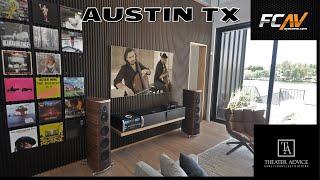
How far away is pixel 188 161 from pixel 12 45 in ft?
7.23

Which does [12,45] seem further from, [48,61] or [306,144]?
[306,144]

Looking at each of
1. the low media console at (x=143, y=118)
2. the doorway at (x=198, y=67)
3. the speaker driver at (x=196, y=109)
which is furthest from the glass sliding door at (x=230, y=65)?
the low media console at (x=143, y=118)

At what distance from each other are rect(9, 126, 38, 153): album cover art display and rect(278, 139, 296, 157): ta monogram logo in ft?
8.69

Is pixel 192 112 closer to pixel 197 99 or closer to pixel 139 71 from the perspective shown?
pixel 197 99

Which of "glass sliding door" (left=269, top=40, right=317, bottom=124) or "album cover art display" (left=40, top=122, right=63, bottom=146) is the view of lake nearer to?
"glass sliding door" (left=269, top=40, right=317, bottom=124)

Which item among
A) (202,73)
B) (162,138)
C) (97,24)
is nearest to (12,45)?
(97,24)

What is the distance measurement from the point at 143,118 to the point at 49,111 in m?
1.29

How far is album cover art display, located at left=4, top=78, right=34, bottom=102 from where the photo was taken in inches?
85.2

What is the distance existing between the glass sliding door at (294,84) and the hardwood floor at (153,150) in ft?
4.30

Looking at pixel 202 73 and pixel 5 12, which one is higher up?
pixel 5 12

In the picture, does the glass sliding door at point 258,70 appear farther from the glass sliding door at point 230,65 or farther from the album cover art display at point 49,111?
the album cover art display at point 49,111

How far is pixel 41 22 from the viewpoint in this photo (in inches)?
91.7

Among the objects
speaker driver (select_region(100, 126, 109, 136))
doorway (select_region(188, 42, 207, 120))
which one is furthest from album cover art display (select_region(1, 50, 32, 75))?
doorway (select_region(188, 42, 207, 120))

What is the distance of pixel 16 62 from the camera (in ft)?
7.20
